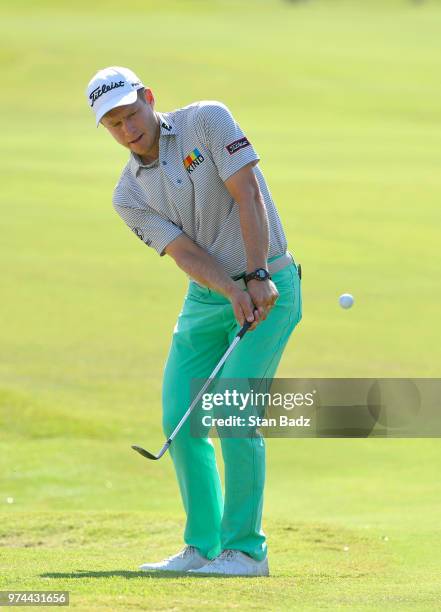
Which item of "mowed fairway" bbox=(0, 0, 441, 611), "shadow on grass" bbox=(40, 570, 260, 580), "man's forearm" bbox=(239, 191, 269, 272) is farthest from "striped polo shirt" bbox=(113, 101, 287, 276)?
"mowed fairway" bbox=(0, 0, 441, 611)

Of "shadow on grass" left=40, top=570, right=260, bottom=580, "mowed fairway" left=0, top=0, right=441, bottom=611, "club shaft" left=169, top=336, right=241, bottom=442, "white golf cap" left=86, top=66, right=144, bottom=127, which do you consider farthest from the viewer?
"mowed fairway" left=0, top=0, right=441, bottom=611

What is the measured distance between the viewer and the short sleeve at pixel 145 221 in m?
5.32

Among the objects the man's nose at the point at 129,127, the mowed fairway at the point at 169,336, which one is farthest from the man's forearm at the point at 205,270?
the mowed fairway at the point at 169,336

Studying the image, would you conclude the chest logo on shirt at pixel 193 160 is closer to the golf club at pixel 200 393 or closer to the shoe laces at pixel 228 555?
the golf club at pixel 200 393

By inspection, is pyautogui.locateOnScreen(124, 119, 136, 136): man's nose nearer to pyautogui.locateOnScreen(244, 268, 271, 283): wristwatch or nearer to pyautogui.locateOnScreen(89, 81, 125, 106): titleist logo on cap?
pyautogui.locateOnScreen(89, 81, 125, 106): titleist logo on cap

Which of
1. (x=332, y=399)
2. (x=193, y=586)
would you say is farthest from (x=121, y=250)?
(x=193, y=586)

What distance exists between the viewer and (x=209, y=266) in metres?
5.17

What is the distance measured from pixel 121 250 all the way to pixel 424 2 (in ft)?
195

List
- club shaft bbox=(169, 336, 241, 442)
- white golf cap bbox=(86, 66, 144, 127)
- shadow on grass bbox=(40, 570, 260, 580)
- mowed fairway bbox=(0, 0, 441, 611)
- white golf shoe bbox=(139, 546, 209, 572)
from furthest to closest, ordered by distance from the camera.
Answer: mowed fairway bbox=(0, 0, 441, 611) < white golf shoe bbox=(139, 546, 209, 572) < club shaft bbox=(169, 336, 241, 442) < white golf cap bbox=(86, 66, 144, 127) < shadow on grass bbox=(40, 570, 260, 580)

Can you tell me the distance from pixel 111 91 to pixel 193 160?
0.41m

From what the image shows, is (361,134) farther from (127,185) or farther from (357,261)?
(127,185)

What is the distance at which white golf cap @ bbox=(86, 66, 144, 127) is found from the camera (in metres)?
5.03

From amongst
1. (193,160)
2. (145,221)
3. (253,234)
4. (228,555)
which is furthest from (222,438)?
(193,160)

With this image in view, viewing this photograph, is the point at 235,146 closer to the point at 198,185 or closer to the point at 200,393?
the point at 198,185
